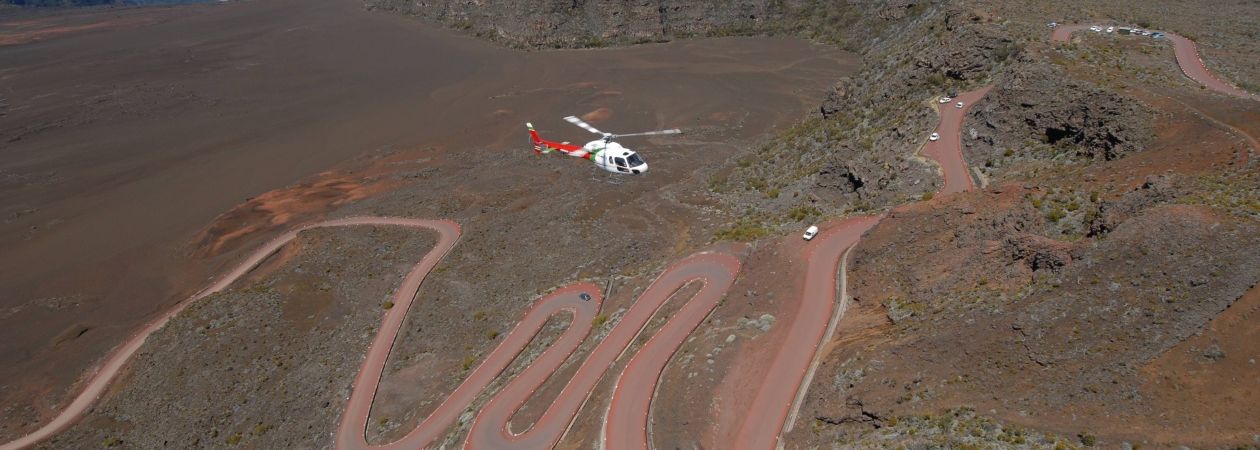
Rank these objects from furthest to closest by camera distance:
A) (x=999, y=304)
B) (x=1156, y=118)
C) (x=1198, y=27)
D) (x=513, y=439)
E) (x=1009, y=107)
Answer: (x=1198, y=27), (x=1009, y=107), (x=1156, y=118), (x=513, y=439), (x=999, y=304)

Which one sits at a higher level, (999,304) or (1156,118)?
(1156,118)

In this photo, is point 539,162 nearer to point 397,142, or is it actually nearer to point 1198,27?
point 397,142

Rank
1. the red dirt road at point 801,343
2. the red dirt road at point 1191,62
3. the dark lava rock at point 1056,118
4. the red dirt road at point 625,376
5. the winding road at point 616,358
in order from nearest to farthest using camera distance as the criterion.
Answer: the red dirt road at point 801,343
the winding road at point 616,358
the red dirt road at point 625,376
the dark lava rock at point 1056,118
the red dirt road at point 1191,62

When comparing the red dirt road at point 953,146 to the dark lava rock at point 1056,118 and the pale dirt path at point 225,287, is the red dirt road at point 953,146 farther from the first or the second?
the pale dirt path at point 225,287

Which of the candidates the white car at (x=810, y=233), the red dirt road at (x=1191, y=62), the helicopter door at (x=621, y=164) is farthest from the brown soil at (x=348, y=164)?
the red dirt road at (x=1191, y=62)

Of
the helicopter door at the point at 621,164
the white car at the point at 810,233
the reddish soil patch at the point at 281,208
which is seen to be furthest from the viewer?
the reddish soil patch at the point at 281,208

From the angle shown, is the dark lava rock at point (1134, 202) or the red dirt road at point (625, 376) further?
the red dirt road at point (625, 376)

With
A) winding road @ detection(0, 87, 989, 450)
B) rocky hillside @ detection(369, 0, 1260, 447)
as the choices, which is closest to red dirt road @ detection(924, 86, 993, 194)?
winding road @ detection(0, 87, 989, 450)

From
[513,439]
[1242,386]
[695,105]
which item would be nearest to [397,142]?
[695,105]
